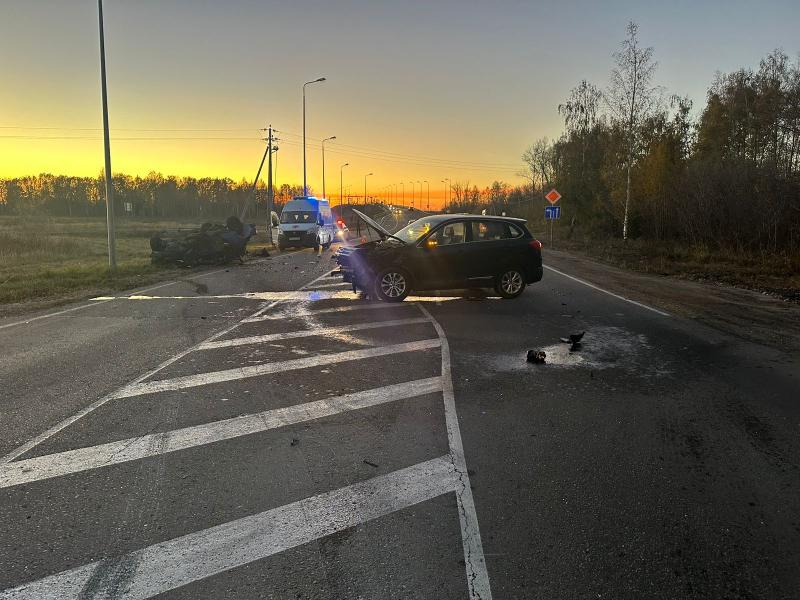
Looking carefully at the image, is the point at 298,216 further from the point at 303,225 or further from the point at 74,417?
the point at 74,417

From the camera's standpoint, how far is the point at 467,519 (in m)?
3.28

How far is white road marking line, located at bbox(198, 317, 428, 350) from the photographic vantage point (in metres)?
7.74

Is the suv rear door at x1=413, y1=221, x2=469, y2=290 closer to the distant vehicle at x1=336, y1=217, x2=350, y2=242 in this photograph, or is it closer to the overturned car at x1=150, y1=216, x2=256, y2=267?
the overturned car at x1=150, y1=216, x2=256, y2=267

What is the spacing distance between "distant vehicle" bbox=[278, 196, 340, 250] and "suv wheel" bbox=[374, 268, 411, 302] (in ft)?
56.4

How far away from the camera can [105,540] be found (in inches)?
120

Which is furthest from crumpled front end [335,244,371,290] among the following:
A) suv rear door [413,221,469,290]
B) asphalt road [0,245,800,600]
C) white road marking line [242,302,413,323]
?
asphalt road [0,245,800,600]

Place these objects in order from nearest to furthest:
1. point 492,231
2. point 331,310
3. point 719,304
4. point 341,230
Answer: point 331,310 → point 719,304 → point 492,231 → point 341,230

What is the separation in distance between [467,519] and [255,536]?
125cm

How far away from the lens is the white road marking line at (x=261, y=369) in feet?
18.9

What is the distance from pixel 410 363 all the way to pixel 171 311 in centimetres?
581

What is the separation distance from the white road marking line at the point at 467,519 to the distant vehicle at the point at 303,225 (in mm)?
23392

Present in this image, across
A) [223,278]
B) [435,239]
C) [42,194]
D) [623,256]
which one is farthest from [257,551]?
[42,194]

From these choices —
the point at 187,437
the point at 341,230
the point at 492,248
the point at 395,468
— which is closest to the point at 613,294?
the point at 492,248

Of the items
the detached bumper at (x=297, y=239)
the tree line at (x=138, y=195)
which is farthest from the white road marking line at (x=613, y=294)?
the tree line at (x=138, y=195)
